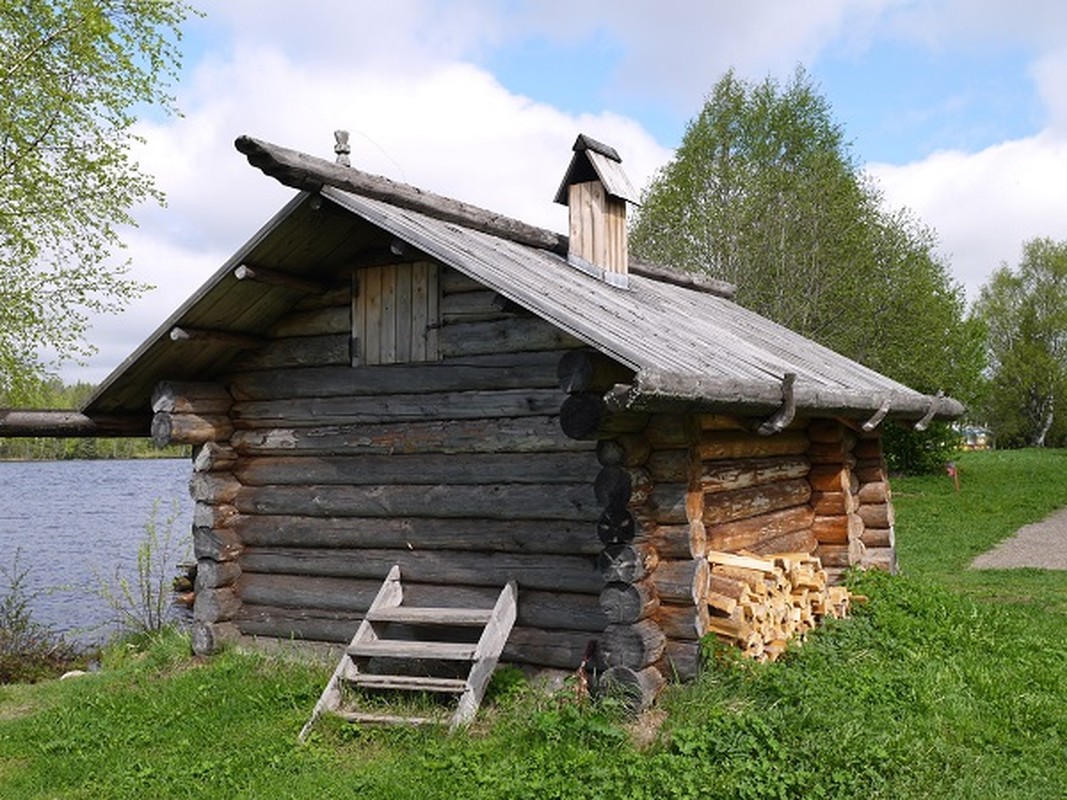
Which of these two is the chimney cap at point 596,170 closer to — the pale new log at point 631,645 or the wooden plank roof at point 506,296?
the wooden plank roof at point 506,296

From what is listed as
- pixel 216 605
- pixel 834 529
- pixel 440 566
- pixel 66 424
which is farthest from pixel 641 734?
pixel 66 424

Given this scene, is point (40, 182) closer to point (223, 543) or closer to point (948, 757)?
point (223, 543)

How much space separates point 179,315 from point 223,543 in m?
2.25

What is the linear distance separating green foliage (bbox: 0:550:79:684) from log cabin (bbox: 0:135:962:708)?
3.61 meters

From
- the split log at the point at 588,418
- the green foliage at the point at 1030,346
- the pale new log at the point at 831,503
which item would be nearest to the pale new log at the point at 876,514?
the pale new log at the point at 831,503

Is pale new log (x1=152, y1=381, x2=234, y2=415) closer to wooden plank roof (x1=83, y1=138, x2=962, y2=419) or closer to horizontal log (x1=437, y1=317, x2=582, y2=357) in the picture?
wooden plank roof (x1=83, y1=138, x2=962, y2=419)

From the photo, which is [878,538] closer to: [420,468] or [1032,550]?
[420,468]

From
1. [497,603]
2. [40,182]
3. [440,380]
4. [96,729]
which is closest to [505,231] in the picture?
[440,380]

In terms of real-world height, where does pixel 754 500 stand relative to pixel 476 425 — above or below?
below

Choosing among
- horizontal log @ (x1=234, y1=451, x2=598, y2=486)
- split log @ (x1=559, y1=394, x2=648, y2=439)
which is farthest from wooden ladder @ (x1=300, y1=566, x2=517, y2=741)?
split log @ (x1=559, y1=394, x2=648, y2=439)

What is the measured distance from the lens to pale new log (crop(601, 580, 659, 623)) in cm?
658

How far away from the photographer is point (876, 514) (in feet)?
34.8

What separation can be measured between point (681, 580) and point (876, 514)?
474cm

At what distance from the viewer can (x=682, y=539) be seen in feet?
22.2
